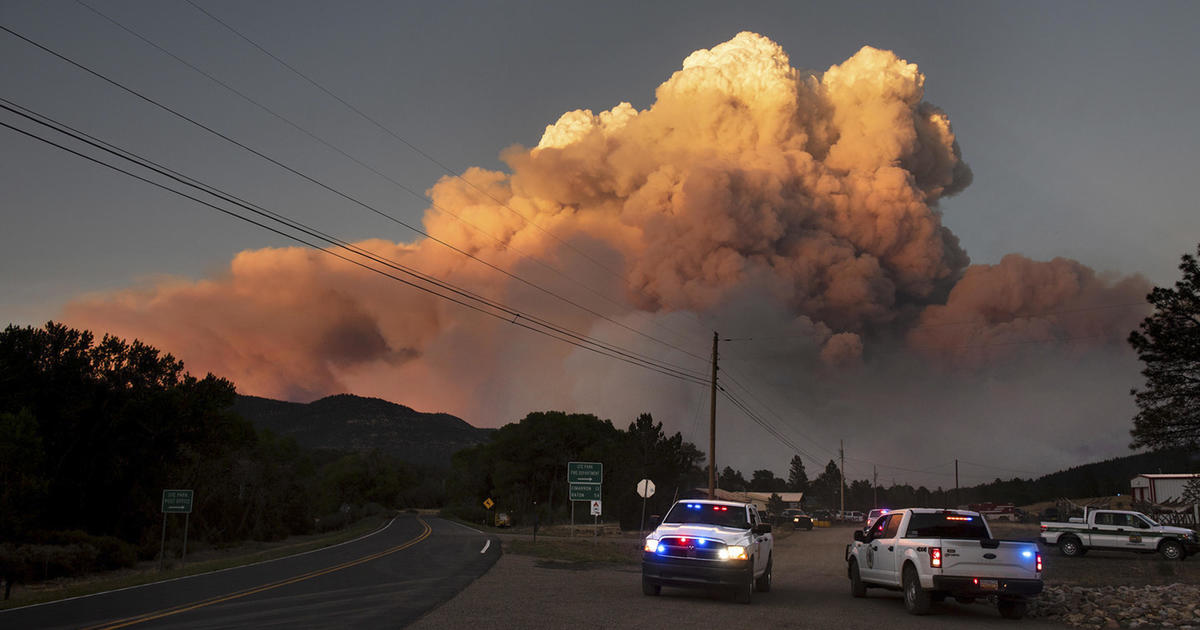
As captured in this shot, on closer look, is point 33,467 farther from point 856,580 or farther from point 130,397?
point 856,580

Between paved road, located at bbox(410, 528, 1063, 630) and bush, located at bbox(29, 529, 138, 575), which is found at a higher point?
paved road, located at bbox(410, 528, 1063, 630)

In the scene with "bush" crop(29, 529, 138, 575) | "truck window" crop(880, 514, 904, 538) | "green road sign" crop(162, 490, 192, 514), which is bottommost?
"bush" crop(29, 529, 138, 575)

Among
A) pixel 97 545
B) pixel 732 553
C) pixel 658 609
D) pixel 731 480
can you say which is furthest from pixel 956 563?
pixel 731 480

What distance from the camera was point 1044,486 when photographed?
17400 cm

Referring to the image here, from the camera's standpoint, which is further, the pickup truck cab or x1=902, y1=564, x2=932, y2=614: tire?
the pickup truck cab

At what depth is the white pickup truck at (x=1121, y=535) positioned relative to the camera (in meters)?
33.0

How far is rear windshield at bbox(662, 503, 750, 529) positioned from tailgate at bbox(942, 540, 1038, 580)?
4.33m

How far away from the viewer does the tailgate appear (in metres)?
14.6

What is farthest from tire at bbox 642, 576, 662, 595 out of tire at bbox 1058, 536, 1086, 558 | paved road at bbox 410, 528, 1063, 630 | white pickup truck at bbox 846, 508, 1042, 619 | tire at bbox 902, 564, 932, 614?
tire at bbox 1058, 536, 1086, 558

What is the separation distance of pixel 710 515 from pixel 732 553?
6.78 ft

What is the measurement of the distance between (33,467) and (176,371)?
12927 mm

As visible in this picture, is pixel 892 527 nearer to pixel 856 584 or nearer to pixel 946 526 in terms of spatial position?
pixel 946 526

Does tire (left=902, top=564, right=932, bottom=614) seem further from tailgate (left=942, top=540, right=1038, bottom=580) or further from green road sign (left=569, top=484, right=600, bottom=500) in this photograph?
green road sign (left=569, top=484, right=600, bottom=500)

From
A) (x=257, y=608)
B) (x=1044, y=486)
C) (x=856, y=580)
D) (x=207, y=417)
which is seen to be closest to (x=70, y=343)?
(x=207, y=417)
